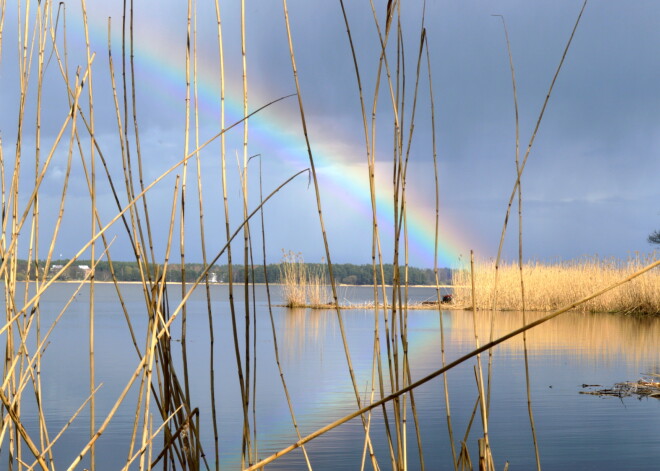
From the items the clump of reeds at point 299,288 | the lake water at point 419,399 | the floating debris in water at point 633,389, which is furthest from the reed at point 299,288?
the floating debris in water at point 633,389

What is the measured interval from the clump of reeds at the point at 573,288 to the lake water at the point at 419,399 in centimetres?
224

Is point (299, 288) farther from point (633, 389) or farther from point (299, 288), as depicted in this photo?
point (633, 389)

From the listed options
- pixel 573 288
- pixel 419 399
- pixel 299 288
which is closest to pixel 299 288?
pixel 299 288

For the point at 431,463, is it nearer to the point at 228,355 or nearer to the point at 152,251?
the point at 152,251

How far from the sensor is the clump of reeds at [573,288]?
12.2 m

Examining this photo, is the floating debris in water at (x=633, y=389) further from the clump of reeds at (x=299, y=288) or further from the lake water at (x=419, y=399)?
the clump of reeds at (x=299, y=288)

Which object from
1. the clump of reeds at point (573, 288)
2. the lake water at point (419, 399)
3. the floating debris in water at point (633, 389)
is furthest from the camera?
Result: the clump of reeds at point (573, 288)

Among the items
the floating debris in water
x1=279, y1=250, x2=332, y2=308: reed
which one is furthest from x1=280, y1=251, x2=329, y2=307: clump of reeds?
the floating debris in water

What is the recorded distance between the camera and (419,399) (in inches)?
202

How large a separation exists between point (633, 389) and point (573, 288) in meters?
7.71

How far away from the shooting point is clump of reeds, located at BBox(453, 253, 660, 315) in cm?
1216

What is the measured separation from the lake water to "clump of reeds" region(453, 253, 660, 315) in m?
2.24

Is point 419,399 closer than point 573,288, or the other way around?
point 419,399

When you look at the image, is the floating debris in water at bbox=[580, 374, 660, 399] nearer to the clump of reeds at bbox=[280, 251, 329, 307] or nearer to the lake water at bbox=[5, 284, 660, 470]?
the lake water at bbox=[5, 284, 660, 470]
